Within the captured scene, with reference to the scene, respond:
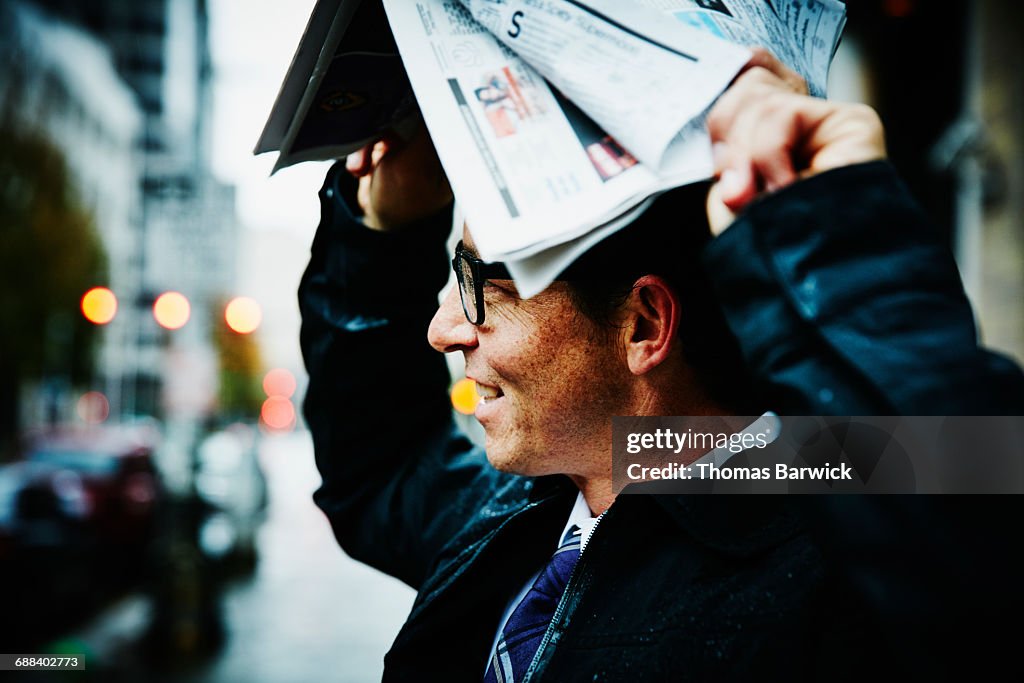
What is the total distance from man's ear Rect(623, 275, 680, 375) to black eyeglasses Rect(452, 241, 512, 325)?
232 mm

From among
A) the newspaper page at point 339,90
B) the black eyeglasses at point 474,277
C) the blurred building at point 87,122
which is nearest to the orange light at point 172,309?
the newspaper page at point 339,90

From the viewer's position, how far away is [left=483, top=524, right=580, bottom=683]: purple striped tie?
61.4 inches

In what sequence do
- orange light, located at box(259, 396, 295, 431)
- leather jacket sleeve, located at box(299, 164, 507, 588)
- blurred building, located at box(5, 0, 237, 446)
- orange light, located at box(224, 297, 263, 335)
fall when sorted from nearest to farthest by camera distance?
leather jacket sleeve, located at box(299, 164, 507, 588) < blurred building, located at box(5, 0, 237, 446) < orange light, located at box(224, 297, 263, 335) < orange light, located at box(259, 396, 295, 431)

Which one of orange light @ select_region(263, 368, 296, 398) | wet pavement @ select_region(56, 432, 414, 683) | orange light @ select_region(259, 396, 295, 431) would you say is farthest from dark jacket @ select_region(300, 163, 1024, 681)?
orange light @ select_region(259, 396, 295, 431)

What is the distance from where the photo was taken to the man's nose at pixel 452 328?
5.48 ft

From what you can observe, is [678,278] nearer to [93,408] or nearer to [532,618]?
[532,618]

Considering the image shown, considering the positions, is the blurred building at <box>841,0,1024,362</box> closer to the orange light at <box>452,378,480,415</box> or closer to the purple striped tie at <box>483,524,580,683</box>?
the purple striped tie at <box>483,524,580,683</box>

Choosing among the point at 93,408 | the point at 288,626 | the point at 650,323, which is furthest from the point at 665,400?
the point at 93,408

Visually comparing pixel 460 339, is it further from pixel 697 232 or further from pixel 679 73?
pixel 679 73

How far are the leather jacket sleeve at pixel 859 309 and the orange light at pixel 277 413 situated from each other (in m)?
104

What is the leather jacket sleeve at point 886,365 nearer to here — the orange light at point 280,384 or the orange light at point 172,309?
the orange light at point 172,309

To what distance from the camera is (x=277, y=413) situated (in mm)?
103875

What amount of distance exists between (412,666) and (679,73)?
125 cm

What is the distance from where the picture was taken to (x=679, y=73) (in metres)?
1.13
